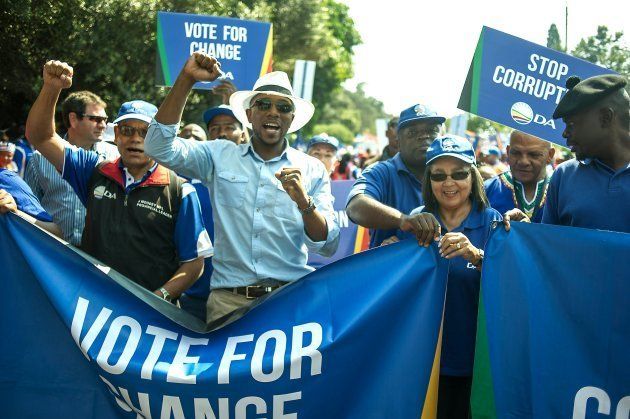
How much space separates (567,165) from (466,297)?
0.84 m

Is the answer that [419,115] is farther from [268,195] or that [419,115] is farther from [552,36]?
[552,36]

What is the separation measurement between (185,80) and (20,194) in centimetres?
115

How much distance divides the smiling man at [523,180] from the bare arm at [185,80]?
2298mm

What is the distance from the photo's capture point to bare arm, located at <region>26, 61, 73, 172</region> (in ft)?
13.5

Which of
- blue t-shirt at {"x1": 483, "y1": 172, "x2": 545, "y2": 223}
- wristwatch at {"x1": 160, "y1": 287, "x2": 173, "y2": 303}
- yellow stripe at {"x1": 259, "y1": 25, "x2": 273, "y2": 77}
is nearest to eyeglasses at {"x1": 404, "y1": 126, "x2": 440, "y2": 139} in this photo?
blue t-shirt at {"x1": 483, "y1": 172, "x2": 545, "y2": 223}

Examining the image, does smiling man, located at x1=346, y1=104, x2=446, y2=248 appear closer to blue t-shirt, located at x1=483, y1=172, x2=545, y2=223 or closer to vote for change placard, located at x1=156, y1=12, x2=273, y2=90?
blue t-shirt, located at x1=483, y1=172, x2=545, y2=223

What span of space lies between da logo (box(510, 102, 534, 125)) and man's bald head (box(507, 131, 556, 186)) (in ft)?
0.28

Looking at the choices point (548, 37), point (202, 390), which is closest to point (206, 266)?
point (202, 390)

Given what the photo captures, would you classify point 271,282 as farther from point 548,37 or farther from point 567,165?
point 548,37

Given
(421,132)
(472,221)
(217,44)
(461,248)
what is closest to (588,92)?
(472,221)

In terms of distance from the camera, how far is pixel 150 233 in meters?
4.45

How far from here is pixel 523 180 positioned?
215 inches

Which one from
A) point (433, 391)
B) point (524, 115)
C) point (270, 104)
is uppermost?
point (524, 115)

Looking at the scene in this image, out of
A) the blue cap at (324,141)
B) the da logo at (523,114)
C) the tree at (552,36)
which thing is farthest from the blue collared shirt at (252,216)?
the blue cap at (324,141)
